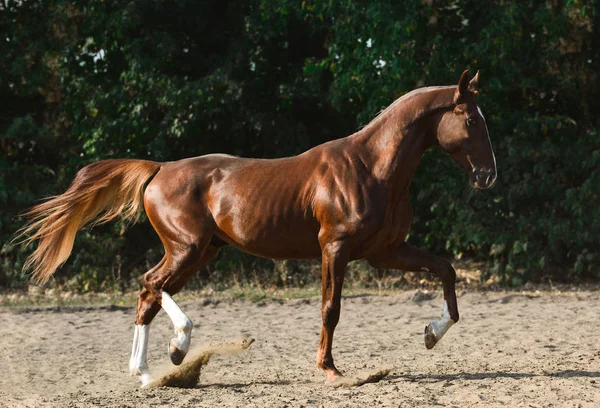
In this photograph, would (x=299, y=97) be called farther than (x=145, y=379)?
Yes

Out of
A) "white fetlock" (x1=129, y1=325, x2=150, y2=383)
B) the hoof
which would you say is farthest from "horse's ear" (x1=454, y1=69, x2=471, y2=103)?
"white fetlock" (x1=129, y1=325, x2=150, y2=383)

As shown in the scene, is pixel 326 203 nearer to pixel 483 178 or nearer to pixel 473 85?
pixel 483 178

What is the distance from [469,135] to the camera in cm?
566

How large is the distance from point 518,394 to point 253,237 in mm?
2005

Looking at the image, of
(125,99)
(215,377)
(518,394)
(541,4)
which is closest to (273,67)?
(125,99)

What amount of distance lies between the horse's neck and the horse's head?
3.6 inches

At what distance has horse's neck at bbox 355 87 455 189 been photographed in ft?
18.9

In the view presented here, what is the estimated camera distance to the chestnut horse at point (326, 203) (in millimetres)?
5664

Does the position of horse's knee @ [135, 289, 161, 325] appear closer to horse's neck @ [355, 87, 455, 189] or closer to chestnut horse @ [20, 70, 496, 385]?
chestnut horse @ [20, 70, 496, 385]

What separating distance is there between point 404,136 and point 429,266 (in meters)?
0.93

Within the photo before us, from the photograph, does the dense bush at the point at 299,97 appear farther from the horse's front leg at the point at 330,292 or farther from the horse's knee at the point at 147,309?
the horse's knee at the point at 147,309

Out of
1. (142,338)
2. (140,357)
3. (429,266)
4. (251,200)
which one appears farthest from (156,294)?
(429,266)

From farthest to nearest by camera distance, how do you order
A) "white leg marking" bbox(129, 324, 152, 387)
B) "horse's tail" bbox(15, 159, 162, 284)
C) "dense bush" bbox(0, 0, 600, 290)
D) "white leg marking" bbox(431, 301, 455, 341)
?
1. "dense bush" bbox(0, 0, 600, 290)
2. "horse's tail" bbox(15, 159, 162, 284)
3. "white leg marking" bbox(129, 324, 152, 387)
4. "white leg marking" bbox(431, 301, 455, 341)

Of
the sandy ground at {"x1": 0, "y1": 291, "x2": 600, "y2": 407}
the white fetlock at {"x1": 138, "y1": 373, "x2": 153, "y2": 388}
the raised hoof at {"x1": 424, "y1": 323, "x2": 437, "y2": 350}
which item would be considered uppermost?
the raised hoof at {"x1": 424, "y1": 323, "x2": 437, "y2": 350}
